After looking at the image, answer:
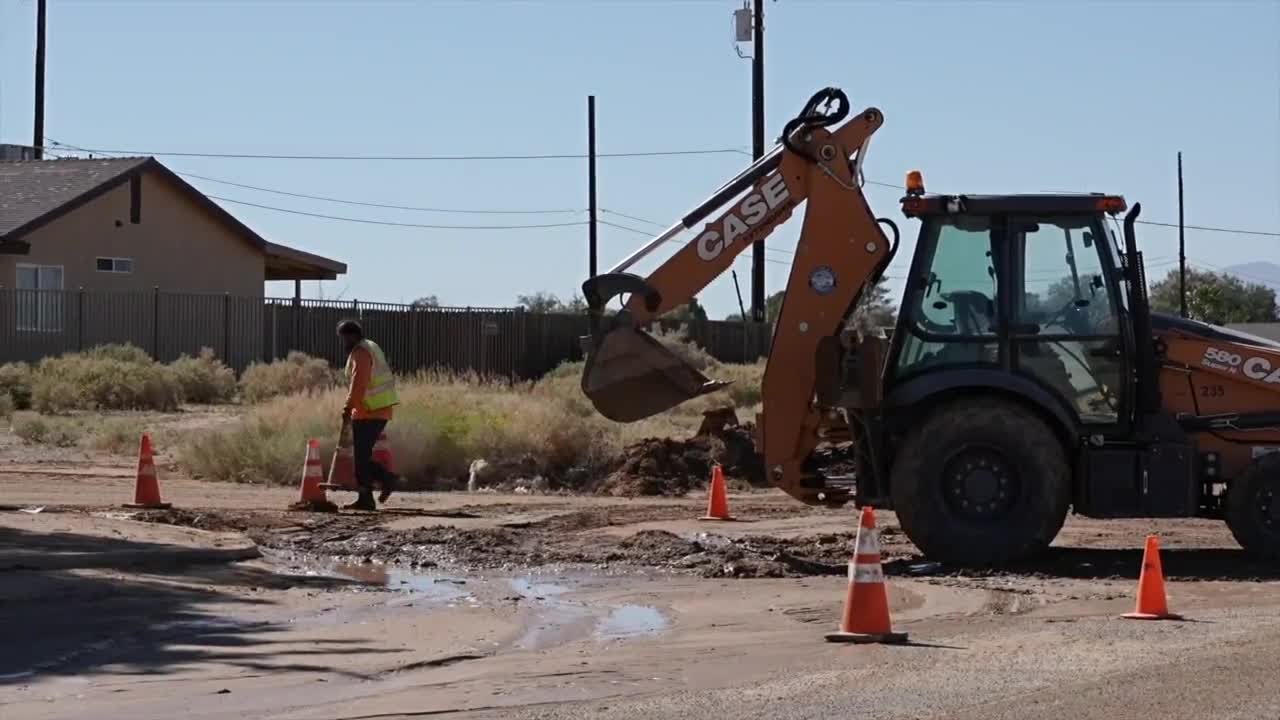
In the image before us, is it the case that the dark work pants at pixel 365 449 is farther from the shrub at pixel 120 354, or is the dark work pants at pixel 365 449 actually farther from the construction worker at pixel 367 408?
the shrub at pixel 120 354

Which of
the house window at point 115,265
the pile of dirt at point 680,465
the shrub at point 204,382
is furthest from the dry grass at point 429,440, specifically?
the house window at point 115,265

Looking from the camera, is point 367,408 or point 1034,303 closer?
point 1034,303

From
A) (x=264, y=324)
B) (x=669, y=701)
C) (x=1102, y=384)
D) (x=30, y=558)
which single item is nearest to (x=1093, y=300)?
(x=1102, y=384)

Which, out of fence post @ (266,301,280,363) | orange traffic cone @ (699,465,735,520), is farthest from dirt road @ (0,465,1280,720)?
fence post @ (266,301,280,363)

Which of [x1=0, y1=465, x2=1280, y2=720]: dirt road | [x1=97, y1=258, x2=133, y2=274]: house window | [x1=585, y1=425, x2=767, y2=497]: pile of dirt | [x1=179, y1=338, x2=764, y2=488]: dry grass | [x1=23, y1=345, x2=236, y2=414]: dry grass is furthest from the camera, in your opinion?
[x1=97, y1=258, x2=133, y2=274]: house window

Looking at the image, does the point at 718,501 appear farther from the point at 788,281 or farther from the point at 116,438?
the point at 116,438

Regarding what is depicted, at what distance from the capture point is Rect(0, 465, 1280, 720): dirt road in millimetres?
9555

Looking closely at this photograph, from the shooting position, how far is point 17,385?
34.0 metres

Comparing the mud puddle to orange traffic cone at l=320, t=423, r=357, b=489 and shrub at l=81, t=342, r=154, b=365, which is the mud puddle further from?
shrub at l=81, t=342, r=154, b=365

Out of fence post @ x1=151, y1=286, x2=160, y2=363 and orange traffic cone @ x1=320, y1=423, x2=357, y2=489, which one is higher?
fence post @ x1=151, y1=286, x2=160, y2=363

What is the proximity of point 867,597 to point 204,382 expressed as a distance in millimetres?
27178

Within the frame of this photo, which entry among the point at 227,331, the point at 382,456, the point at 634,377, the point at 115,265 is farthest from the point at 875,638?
the point at 115,265

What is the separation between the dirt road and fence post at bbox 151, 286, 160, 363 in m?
24.0

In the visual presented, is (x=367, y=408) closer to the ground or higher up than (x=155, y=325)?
closer to the ground
